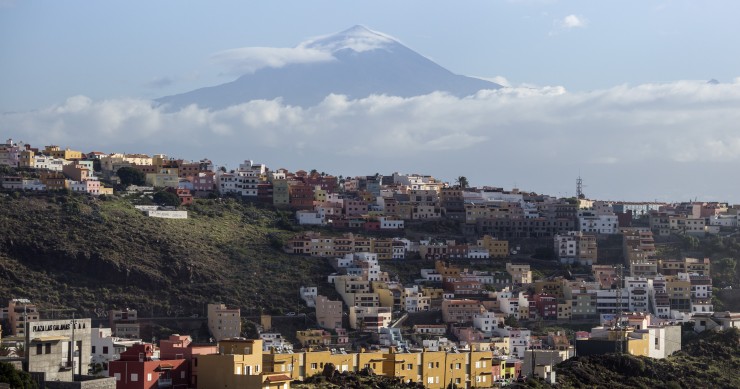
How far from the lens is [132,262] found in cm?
5825

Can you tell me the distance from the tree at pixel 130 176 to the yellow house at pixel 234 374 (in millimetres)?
41201

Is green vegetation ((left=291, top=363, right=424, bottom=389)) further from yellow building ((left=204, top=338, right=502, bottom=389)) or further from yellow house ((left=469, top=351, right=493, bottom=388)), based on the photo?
yellow house ((left=469, top=351, right=493, bottom=388))

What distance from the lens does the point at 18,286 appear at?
55.3 meters

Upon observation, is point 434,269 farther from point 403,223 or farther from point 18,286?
point 18,286

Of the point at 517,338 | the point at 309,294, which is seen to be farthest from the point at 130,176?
the point at 517,338

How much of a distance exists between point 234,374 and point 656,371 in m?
13.7

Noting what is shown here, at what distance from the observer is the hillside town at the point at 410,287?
3309cm

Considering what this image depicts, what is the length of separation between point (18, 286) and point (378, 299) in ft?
38.6

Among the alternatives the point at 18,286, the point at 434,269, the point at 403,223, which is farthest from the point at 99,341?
the point at 403,223

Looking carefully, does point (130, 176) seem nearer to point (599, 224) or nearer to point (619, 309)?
point (599, 224)

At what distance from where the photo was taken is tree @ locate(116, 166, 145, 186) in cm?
Result: 7125

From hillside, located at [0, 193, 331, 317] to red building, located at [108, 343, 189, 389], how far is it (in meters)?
23.7

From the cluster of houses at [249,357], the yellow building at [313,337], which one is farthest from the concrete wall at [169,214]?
the cluster of houses at [249,357]

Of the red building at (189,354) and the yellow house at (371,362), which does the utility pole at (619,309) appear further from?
the red building at (189,354)
